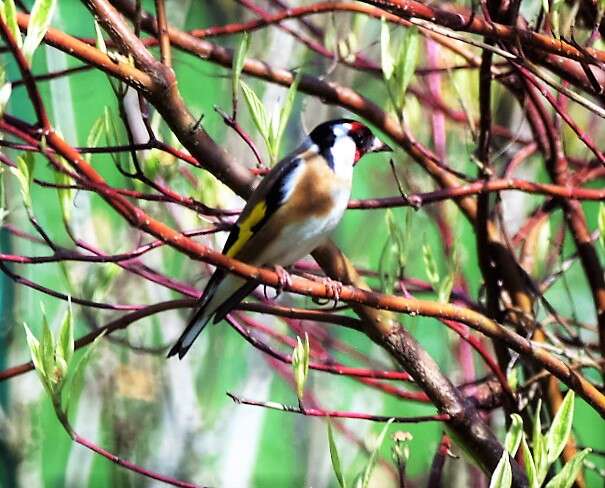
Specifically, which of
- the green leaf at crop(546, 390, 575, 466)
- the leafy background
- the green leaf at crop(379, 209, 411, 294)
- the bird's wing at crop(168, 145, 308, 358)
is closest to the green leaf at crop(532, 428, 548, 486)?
the green leaf at crop(546, 390, 575, 466)

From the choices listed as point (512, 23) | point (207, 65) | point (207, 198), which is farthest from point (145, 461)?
point (512, 23)

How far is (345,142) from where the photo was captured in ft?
5.96

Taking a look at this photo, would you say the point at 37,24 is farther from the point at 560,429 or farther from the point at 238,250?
the point at 560,429

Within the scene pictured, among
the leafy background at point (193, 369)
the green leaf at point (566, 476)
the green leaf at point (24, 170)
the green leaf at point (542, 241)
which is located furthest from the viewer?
the leafy background at point (193, 369)

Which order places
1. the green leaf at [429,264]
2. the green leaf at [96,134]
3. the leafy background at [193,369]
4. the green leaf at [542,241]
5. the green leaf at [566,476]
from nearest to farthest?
the green leaf at [566,476] → the green leaf at [96,134] → the green leaf at [429,264] → the green leaf at [542,241] → the leafy background at [193,369]

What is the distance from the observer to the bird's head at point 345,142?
69.9 inches

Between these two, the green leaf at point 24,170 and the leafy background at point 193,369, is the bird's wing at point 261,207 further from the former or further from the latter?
the leafy background at point 193,369

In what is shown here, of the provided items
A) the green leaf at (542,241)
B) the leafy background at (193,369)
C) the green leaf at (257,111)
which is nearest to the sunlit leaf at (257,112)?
the green leaf at (257,111)

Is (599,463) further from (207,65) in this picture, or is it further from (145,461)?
(207,65)

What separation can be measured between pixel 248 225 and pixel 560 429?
589 mm

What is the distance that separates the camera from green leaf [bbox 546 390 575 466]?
48.7 inches

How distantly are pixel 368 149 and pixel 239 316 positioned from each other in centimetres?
40

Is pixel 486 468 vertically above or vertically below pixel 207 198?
below

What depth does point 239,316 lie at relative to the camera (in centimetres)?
196
